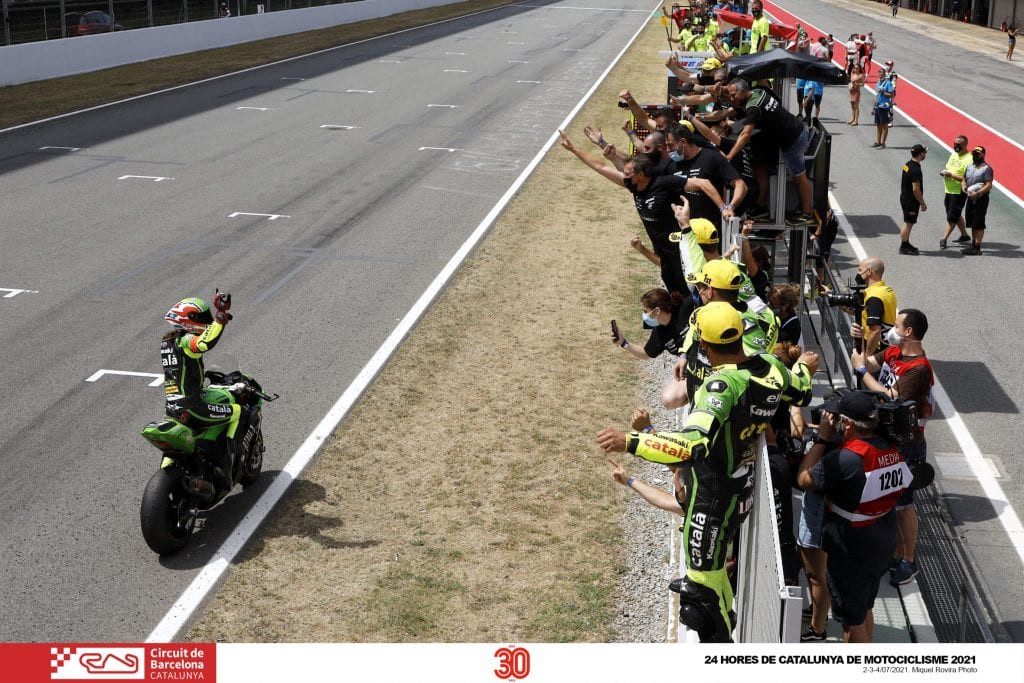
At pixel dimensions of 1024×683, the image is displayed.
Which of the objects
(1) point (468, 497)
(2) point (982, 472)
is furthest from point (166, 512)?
(2) point (982, 472)

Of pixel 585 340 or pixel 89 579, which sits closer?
pixel 89 579

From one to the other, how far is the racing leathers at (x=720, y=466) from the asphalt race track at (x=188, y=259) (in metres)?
3.59

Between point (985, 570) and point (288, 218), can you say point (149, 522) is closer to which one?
point (985, 570)

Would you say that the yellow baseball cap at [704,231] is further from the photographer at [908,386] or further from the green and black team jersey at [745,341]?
the photographer at [908,386]

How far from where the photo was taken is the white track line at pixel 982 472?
9117mm

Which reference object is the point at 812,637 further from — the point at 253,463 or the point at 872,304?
the point at 253,463

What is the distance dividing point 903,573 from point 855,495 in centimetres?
158

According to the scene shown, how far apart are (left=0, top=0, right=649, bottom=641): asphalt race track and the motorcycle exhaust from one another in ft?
1.24

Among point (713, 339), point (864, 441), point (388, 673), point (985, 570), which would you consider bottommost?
point (985, 570)

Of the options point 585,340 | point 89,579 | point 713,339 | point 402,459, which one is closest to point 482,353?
point 585,340

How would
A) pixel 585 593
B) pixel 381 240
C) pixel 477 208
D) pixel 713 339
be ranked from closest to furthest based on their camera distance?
pixel 713 339 → pixel 585 593 → pixel 381 240 → pixel 477 208

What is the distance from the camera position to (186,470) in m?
8.12

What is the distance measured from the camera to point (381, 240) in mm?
16641

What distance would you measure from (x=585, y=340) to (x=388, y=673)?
7.30 meters
